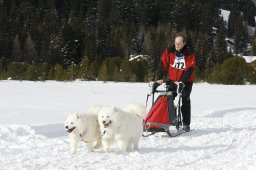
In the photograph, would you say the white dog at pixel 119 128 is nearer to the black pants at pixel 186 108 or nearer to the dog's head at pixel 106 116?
the dog's head at pixel 106 116

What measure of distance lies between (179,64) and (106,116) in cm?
261

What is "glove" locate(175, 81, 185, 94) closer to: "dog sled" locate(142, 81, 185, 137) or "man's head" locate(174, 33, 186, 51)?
"dog sled" locate(142, 81, 185, 137)

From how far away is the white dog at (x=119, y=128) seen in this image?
6.03 metres

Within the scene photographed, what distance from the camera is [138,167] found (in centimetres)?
532

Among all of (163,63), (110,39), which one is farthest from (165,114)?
(110,39)

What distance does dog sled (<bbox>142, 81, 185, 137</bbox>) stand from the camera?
7.40 meters

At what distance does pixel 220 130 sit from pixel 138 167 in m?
3.44

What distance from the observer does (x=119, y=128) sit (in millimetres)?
6086

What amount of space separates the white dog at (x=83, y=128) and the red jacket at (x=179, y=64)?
2.28 m

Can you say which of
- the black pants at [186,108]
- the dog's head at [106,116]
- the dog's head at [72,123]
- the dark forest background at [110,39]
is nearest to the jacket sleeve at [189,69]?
the black pants at [186,108]

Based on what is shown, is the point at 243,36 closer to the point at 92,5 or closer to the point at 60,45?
the point at 92,5

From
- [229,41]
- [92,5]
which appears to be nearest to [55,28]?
[92,5]

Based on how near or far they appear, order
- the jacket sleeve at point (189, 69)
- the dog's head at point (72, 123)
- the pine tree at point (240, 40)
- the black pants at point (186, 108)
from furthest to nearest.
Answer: the pine tree at point (240, 40), the black pants at point (186, 108), the jacket sleeve at point (189, 69), the dog's head at point (72, 123)

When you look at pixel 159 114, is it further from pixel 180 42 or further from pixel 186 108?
pixel 180 42
